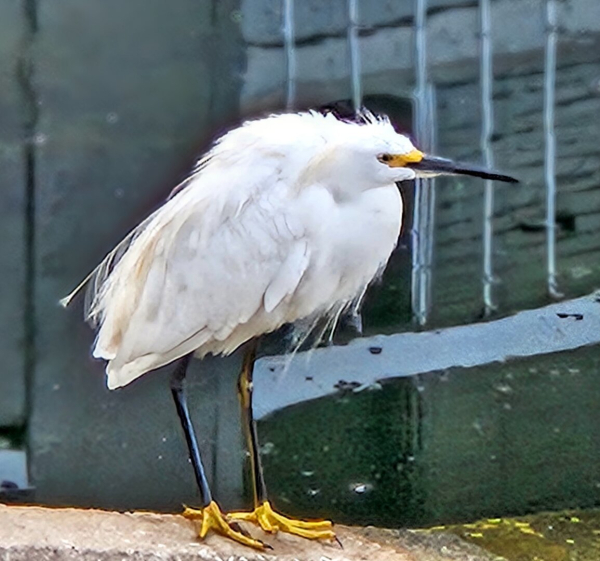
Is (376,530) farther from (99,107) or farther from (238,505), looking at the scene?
(99,107)

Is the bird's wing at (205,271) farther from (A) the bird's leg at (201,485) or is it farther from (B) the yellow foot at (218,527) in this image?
(B) the yellow foot at (218,527)

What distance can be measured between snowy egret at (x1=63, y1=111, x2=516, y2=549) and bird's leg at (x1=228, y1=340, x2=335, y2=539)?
0.30ft

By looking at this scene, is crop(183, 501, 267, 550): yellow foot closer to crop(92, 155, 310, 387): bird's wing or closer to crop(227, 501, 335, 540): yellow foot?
crop(227, 501, 335, 540): yellow foot

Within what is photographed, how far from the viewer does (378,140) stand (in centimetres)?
179

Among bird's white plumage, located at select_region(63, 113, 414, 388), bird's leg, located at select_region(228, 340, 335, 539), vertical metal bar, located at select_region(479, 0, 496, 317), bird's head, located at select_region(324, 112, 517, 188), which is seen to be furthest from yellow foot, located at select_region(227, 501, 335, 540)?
vertical metal bar, located at select_region(479, 0, 496, 317)

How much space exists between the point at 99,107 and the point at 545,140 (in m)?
0.87

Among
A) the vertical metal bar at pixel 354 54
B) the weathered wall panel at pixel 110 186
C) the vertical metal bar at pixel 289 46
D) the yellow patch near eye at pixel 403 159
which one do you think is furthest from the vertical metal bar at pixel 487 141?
the yellow patch near eye at pixel 403 159

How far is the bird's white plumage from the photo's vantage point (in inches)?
71.4

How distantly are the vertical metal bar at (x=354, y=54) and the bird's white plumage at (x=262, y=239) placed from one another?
1.91 ft

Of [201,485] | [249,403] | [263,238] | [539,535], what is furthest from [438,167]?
[539,535]

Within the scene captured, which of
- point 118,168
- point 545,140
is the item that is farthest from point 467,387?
point 118,168

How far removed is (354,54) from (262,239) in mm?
777

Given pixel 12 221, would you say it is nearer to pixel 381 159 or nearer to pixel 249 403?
pixel 249 403

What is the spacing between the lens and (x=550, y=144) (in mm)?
2602
